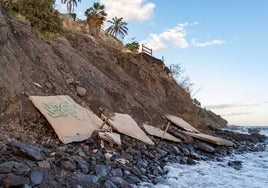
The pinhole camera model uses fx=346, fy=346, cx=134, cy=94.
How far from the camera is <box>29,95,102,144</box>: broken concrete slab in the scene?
9495 mm

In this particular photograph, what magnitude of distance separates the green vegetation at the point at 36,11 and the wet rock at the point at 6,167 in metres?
10.9

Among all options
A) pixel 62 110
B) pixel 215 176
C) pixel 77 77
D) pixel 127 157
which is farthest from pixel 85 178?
pixel 77 77

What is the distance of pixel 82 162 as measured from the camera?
25.5 feet

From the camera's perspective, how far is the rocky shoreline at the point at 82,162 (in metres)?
6.21

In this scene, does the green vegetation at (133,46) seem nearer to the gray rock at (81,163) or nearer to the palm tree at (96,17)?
the palm tree at (96,17)

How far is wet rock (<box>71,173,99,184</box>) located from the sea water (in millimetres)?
1239

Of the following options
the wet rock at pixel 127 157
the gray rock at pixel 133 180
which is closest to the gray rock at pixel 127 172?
the gray rock at pixel 133 180

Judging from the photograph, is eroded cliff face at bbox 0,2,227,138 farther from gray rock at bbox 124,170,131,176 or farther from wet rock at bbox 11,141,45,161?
gray rock at bbox 124,170,131,176

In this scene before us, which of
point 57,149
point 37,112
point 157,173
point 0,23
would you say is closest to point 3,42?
point 0,23

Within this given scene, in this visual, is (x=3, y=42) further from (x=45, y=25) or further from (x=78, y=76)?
(x=45, y=25)

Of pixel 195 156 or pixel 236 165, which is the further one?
pixel 195 156

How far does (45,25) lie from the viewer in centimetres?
1659

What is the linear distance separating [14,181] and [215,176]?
5787 millimetres

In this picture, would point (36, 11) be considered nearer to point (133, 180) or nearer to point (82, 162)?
point (82, 162)
